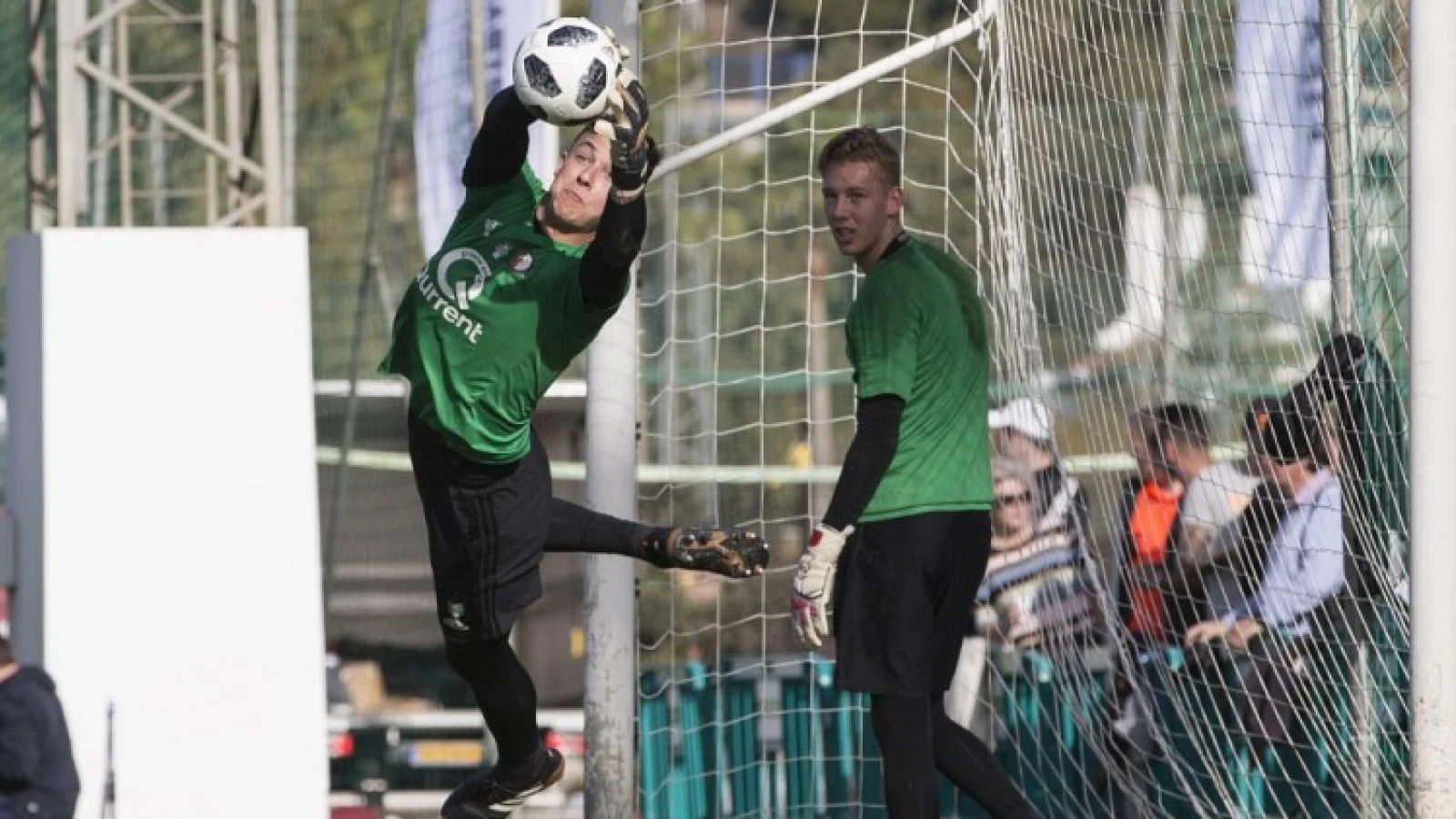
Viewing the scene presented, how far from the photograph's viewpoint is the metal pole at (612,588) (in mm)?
7801

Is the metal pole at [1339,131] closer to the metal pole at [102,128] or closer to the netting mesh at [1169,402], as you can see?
the netting mesh at [1169,402]

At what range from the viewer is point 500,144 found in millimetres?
6312

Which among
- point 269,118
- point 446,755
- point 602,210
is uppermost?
point 269,118

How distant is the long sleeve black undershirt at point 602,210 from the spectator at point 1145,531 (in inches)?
109

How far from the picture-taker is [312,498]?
27.8 ft

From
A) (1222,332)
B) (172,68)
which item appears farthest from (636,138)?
(172,68)

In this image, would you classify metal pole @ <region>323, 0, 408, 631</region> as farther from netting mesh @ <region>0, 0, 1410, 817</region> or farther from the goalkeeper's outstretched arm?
the goalkeeper's outstretched arm

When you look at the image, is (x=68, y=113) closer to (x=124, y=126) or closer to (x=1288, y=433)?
(x=124, y=126)

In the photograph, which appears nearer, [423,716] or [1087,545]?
[1087,545]

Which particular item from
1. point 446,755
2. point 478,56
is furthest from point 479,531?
point 446,755

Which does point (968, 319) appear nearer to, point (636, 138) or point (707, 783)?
point (636, 138)

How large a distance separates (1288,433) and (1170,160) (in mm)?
1011

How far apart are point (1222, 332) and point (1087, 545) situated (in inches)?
55.6

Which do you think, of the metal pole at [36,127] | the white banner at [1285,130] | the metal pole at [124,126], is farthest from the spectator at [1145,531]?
the metal pole at [36,127]
